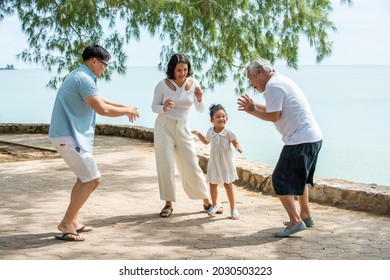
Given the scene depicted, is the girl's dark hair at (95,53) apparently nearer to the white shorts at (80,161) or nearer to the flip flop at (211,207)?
the white shorts at (80,161)

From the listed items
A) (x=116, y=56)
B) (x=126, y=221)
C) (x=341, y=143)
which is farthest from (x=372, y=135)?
(x=126, y=221)

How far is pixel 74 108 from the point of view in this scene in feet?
17.2

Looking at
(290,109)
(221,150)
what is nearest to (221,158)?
(221,150)

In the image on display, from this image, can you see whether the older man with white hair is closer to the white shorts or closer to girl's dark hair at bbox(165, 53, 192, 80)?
girl's dark hair at bbox(165, 53, 192, 80)

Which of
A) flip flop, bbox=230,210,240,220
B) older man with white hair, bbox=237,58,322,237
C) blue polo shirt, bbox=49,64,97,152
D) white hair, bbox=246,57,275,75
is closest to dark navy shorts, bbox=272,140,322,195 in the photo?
older man with white hair, bbox=237,58,322,237

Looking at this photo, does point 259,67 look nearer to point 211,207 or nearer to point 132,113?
point 132,113

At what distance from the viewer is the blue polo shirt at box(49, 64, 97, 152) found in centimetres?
518

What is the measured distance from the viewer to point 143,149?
11.2 m

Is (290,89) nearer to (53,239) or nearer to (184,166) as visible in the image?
(184,166)

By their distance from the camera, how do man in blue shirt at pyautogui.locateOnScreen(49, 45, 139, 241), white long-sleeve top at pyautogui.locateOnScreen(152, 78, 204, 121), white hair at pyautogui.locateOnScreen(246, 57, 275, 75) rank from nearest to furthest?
man in blue shirt at pyautogui.locateOnScreen(49, 45, 139, 241), white hair at pyautogui.locateOnScreen(246, 57, 275, 75), white long-sleeve top at pyautogui.locateOnScreen(152, 78, 204, 121)

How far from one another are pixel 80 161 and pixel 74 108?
15.8 inches

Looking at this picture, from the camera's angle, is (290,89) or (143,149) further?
(143,149)

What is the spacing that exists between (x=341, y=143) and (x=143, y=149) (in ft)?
51.2

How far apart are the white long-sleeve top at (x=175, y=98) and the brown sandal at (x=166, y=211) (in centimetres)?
82
